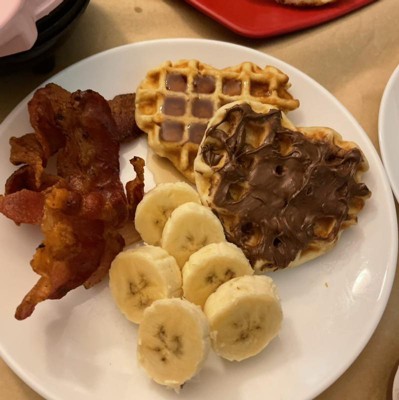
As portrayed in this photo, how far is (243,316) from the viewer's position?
1218mm

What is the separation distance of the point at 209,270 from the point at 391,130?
2.51ft

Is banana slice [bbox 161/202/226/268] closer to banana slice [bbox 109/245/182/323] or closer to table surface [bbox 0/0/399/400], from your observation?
banana slice [bbox 109/245/182/323]

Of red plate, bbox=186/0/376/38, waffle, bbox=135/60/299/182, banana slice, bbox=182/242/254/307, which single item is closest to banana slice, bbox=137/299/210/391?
banana slice, bbox=182/242/254/307

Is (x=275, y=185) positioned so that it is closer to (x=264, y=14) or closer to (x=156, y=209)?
(x=156, y=209)

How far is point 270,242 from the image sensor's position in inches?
54.6

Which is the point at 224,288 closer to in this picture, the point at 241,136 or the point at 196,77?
the point at 241,136

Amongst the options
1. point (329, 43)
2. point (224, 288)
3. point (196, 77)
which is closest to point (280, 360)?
point (224, 288)

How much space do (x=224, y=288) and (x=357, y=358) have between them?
0.44m

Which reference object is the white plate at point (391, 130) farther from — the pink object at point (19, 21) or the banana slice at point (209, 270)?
the pink object at point (19, 21)

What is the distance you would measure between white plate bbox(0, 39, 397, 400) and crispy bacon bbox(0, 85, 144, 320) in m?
0.09

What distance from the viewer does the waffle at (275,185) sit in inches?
54.9

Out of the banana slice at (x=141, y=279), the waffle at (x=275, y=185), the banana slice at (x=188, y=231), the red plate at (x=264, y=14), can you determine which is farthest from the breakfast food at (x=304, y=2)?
the banana slice at (x=141, y=279)

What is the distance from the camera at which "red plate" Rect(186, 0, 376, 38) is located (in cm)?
182

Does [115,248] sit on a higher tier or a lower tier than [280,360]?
higher
